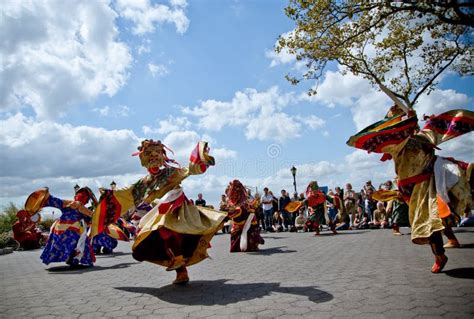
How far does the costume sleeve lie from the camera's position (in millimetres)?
4469

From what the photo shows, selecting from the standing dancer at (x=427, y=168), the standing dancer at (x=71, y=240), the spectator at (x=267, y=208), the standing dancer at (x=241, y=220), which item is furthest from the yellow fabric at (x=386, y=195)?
the spectator at (x=267, y=208)

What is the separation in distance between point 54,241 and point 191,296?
5.17m

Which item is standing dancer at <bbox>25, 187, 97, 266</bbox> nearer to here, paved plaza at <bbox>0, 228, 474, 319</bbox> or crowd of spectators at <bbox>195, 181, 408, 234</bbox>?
paved plaza at <bbox>0, 228, 474, 319</bbox>

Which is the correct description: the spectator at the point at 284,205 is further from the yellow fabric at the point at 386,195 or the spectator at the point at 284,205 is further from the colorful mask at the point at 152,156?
the colorful mask at the point at 152,156

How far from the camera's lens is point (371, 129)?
487 cm

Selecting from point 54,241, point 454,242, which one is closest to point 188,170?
point 54,241

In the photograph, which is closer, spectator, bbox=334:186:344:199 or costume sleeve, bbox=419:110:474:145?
costume sleeve, bbox=419:110:474:145

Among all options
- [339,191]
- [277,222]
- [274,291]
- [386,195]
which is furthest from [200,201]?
[274,291]

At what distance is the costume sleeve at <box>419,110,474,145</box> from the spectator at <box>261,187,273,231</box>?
40.9ft

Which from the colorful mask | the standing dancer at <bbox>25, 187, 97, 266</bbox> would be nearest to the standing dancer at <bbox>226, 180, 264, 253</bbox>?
the standing dancer at <bbox>25, 187, 97, 266</bbox>

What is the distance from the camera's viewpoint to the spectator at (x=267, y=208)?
17047mm

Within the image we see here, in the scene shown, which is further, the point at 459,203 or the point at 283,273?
the point at 283,273

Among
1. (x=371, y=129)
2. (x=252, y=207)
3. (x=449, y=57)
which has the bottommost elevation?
(x=252, y=207)

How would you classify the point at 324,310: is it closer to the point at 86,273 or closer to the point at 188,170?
the point at 188,170
